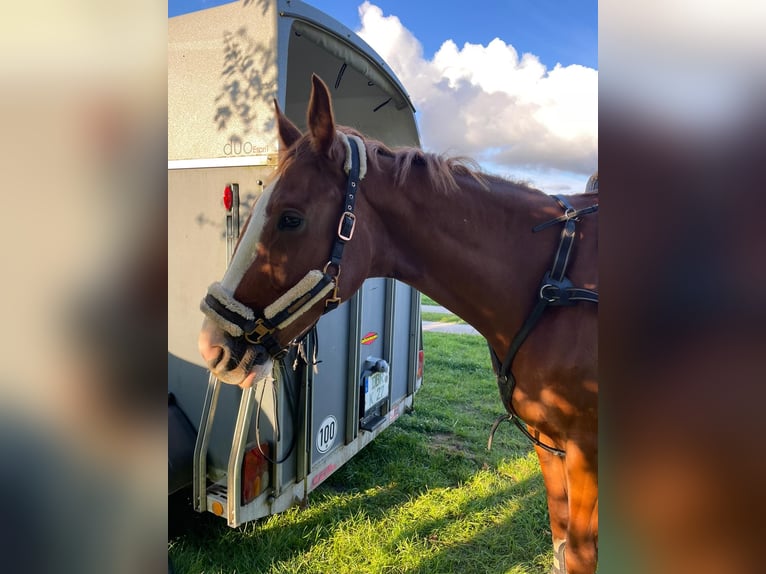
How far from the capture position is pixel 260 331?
1.57m

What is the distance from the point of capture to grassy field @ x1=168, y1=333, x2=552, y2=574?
2.67 m

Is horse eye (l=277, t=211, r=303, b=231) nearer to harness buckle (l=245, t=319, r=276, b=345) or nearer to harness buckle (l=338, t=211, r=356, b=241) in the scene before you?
harness buckle (l=338, t=211, r=356, b=241)

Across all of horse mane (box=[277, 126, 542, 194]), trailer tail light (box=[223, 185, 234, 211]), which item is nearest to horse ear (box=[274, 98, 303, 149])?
horse mane (box=[277, 126, 542, 194])

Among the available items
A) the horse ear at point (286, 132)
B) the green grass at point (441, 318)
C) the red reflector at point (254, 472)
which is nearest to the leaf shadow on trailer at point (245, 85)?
the horse ear at point (286, 132)

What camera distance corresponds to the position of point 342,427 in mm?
3299

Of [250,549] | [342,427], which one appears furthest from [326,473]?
[250,549]

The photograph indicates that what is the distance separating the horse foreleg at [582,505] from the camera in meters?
1.66

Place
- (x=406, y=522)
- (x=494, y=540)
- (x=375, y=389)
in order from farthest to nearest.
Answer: (x=375, y=389) < (x=406, y=522) < (x=494, y=540)

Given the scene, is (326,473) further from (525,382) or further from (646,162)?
(646,162)

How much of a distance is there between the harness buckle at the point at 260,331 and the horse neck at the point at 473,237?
1.65 ft

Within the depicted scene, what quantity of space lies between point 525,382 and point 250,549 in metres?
2.11

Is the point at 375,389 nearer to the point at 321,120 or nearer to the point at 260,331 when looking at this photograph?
the point at 260,331

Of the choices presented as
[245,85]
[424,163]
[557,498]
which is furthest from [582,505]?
[245,85]

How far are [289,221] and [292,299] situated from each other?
0.91ft
